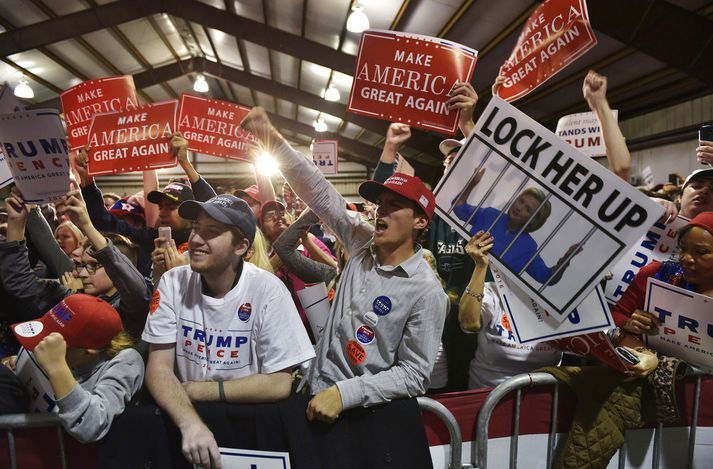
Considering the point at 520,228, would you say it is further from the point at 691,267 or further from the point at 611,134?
the point at 611,134

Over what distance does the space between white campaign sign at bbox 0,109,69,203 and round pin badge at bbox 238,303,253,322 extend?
186cm

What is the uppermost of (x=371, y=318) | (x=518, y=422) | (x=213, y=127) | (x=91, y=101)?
(x=91, y=101)

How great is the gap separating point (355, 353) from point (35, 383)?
139 centimetres

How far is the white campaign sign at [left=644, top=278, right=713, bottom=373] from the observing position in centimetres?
217

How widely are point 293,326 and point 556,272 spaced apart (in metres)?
1.15

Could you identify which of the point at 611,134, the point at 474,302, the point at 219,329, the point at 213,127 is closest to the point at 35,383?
the point at 219,329

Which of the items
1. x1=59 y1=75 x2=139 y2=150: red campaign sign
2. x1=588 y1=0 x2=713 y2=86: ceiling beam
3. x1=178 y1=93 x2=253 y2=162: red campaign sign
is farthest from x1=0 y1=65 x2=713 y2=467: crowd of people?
x1=588 y1=0 x2=713 y2=86: ceiling beam

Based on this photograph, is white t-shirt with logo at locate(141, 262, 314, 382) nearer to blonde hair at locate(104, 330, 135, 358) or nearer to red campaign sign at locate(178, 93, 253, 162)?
blonde hair at locate(104, 330, 135, 358)

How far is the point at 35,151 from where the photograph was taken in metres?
3.07

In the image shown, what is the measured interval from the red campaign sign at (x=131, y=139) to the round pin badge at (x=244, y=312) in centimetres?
291

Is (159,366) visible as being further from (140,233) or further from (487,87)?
(487,87)

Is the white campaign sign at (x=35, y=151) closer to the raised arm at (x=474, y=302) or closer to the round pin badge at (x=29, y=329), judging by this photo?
the round pin badge at (x=29, y=329)

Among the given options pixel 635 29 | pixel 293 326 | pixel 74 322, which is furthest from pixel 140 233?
pixel 635 29

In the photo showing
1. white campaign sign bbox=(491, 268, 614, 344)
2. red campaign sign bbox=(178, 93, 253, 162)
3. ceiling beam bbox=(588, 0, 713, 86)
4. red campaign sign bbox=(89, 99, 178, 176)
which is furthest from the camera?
ceiling beam bbox=(588, 0, 713, 86)
